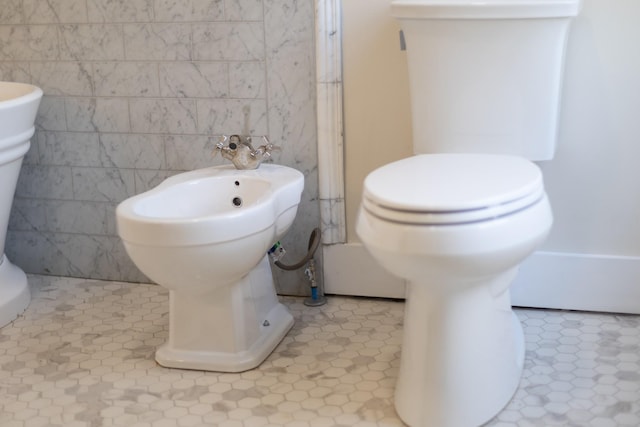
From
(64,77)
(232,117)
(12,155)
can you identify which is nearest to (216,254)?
(232,117)

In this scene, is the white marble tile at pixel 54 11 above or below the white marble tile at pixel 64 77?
above

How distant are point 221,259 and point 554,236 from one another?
0.92 metres

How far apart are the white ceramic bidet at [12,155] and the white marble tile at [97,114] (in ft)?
0.55

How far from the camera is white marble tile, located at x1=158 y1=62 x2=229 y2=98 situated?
2328 mm

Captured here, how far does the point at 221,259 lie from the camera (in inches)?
71.4

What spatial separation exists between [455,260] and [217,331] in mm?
717

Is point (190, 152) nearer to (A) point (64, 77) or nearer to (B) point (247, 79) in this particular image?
(B) point (247, 79)

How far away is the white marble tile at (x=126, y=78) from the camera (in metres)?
2.38

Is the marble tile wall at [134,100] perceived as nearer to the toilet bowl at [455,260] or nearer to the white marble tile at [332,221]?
the white marble tile at [332,221]

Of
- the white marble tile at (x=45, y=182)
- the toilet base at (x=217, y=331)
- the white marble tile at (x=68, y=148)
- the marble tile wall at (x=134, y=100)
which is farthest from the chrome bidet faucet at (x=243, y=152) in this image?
the white marble tile at (x=45, y=182)

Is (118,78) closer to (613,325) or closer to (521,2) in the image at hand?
(521,2)

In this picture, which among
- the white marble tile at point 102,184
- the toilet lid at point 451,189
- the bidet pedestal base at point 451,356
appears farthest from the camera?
the white marble tile at point 102,184

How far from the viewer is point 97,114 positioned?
8.07ft

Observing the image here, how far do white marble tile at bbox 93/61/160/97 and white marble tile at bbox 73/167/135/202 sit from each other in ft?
0.77
